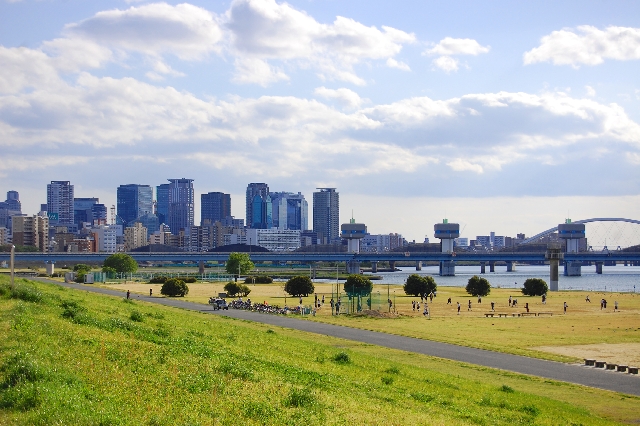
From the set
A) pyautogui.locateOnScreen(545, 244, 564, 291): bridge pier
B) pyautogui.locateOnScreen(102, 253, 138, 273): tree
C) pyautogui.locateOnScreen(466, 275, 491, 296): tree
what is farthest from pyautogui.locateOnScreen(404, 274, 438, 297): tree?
pyautogui.locateOnScreen(102, 253, 138, 273): tree

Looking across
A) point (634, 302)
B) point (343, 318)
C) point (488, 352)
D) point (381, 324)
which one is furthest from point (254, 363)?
point (634, 302)

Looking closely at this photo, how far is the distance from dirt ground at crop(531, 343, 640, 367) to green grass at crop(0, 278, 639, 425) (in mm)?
10045

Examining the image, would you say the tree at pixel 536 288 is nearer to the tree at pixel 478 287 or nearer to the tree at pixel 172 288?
the tree at pixel 478 287

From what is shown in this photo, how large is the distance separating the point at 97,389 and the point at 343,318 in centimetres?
4877

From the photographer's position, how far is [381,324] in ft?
193

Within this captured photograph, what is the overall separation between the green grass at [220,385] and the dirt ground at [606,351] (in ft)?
33.0

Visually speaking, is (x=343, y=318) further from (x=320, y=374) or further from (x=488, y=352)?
(x=320, y=374)

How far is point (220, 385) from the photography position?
1714 cm

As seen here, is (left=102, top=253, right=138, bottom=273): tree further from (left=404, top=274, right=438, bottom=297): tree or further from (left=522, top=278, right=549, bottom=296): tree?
(left=522, top=278, right=549, bottom=296): tree

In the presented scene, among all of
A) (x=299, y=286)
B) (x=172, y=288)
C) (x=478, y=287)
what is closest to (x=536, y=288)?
(x=478, y=287)

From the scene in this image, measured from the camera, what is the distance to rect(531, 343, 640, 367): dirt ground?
129ft

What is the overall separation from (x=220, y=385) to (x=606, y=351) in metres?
32.6

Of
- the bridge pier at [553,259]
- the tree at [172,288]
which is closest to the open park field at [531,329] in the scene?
the tree at [172,288]

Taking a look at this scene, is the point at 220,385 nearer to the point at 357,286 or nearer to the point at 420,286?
the point at 357,286
